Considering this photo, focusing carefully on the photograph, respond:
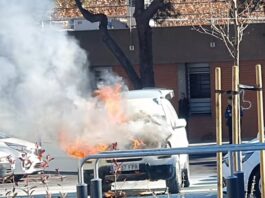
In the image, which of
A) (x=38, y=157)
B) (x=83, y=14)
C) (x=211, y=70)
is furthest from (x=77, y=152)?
(x=211, y=70)

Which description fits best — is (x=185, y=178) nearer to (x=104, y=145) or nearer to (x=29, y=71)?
(x=104, y=145)

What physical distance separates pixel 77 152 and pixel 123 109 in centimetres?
405

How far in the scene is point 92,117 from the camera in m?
13.3

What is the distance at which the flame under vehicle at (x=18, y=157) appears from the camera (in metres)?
10.2

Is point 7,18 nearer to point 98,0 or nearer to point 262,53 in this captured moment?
point 98,0

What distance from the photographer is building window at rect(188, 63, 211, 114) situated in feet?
128

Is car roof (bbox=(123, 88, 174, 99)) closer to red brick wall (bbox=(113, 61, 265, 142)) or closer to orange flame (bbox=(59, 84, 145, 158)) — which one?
orange flame (bbox=(59, 84, 145, 158))

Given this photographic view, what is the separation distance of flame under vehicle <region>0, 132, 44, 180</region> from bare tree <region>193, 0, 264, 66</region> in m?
18.1

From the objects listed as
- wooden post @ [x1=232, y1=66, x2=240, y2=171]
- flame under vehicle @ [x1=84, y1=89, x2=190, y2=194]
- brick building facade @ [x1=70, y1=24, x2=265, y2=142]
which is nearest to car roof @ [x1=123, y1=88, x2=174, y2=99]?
flame under vehicle @ [x1=84, y1=89, x2=190, y2=194]

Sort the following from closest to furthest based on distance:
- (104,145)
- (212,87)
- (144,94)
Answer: (104,145)
(144,94)
(212,87)

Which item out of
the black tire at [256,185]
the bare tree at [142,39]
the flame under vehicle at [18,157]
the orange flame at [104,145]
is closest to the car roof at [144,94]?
the orange flame at [104,145]

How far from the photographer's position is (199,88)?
39.1 meters

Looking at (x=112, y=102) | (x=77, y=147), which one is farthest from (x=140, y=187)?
(x=77, y=147)

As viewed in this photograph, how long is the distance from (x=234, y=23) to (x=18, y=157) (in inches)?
974
